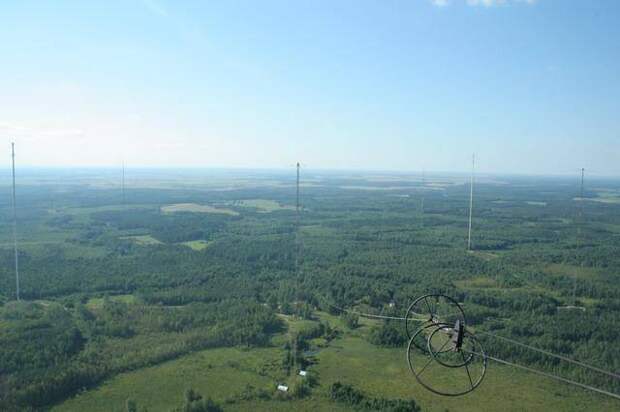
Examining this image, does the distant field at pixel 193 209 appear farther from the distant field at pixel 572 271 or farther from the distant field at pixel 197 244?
the distant field at pixel 572 271

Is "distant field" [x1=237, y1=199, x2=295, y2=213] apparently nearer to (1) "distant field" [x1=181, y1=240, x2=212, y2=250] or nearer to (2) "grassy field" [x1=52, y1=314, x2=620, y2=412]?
(1) "distant field" [x1=181, y1=240, x2=212, y2=250]

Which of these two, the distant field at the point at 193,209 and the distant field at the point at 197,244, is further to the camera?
the distant field at the point at 193,209

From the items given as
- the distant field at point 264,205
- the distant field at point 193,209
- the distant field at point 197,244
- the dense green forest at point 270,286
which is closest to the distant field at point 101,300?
the dense green forest at point 270,286

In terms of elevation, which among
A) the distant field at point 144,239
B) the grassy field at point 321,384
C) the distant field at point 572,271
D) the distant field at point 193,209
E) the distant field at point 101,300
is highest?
the distant field at point 193,209

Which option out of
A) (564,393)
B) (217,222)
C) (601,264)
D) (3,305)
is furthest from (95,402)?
(217,222)

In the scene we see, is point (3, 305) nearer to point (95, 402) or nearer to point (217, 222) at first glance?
point (95, 402)

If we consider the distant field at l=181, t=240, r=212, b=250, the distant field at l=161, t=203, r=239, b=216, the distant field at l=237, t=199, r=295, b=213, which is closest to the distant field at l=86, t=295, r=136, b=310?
the distant field at l=181, t=240, r=212, b=250

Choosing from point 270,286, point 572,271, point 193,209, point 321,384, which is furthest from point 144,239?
point 572,271

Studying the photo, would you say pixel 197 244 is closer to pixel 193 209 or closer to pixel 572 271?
pixel 193 209
